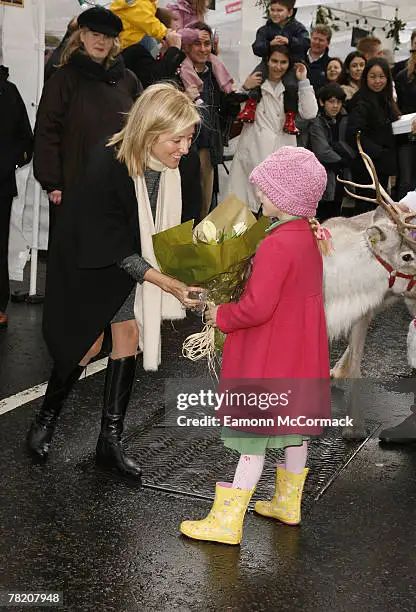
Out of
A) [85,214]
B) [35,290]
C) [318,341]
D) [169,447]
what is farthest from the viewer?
[35,290]

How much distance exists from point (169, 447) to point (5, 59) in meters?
4.41

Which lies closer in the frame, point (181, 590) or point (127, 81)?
point (181, 590)

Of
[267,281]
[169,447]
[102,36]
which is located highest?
[102,36]

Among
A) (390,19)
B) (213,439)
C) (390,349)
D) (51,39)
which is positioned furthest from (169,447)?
(390,19)

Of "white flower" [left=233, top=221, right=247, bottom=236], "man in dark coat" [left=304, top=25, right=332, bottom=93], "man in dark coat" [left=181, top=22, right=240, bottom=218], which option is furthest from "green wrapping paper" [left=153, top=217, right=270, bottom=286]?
"man in dark coat" [left=304, top=25, right=332, bottom=93]

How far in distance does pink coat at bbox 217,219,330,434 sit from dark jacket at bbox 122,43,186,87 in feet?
16.4

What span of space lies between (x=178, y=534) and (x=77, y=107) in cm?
393

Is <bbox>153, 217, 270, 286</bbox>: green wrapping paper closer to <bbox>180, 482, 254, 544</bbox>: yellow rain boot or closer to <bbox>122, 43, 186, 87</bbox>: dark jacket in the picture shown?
<bbox>180, 482, 254, 544</bbox>: yellow rain boot

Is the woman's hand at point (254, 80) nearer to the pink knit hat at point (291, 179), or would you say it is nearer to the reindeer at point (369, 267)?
the reindeer at point (369, 267)

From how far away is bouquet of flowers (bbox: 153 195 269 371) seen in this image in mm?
4602

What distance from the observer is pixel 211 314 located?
4.61 meters

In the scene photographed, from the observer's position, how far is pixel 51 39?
387 inches

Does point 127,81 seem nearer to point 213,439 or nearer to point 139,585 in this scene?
point 213,439

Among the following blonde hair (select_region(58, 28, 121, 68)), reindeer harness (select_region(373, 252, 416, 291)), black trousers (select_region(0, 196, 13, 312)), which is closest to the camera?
reindeer harness (select_region(373, 252, 416, 291))
